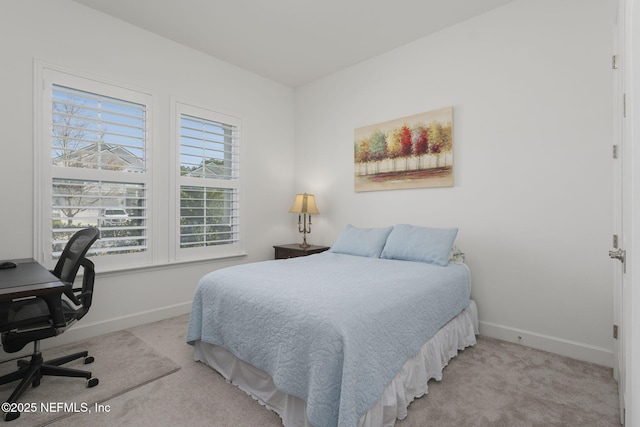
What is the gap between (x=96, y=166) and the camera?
2.93 meters

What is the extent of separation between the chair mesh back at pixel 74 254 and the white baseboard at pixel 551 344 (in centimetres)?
323

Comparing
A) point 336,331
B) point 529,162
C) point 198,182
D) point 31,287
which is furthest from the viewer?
point 198,182

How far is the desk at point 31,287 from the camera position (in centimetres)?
155

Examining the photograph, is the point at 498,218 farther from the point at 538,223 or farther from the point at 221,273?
the point at 221,273

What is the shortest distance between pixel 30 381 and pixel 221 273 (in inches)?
50.1

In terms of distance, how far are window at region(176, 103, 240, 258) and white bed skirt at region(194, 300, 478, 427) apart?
1587 millimetres

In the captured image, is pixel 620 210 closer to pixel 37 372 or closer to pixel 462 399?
pixel 462 399

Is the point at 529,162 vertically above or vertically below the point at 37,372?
above

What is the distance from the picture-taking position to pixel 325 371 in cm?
146

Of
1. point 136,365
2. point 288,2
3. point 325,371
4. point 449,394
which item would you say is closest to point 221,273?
point 136,365

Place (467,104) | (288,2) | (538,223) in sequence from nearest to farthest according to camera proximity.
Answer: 1. (538,223)
2. (288,2)
3. (467,104)

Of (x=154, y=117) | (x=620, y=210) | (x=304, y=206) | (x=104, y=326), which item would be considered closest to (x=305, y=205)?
(x=304, y=206)

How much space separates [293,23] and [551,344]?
145 inches

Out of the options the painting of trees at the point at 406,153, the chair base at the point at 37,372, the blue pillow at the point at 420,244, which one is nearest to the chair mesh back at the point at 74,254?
the chair base at the point at 37,372
